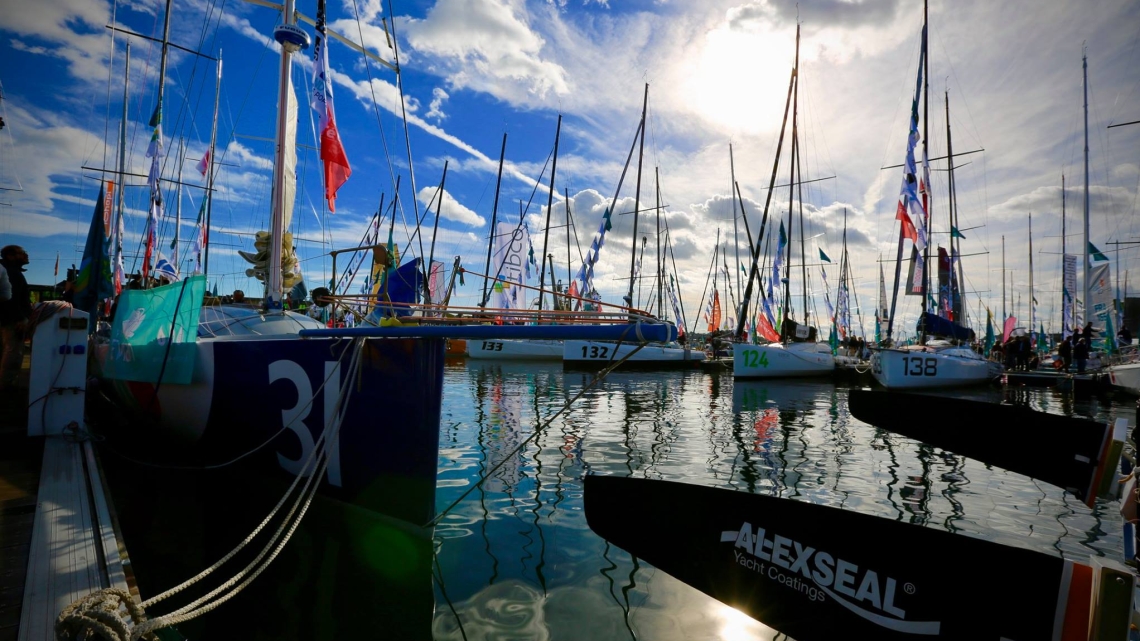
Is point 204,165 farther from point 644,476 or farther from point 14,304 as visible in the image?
point 644,476

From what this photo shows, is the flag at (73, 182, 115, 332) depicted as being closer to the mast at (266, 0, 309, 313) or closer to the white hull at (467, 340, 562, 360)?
the mast at (266, 0, 309, 313)

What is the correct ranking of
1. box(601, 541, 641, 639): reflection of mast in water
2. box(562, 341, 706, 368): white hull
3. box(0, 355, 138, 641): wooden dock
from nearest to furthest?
box(0, 355, 138, 641): wooden dock → box(601, 541, 641, 639): reflection of mast in water → box(562, 341, 706, 368): white hull

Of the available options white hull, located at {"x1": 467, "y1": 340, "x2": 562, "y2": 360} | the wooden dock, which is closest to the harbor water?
the wooden dock

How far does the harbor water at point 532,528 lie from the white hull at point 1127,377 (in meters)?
10.6

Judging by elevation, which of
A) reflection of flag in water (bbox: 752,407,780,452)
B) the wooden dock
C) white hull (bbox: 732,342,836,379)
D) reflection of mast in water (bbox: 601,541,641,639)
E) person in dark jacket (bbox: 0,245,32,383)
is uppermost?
person in dark jacket (bbox: 0,245,32,383)

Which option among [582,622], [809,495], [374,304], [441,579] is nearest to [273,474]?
[374,304]

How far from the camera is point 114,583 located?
2311 mm

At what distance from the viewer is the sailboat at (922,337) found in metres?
15.3

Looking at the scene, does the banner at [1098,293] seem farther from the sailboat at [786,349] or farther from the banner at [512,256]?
the banner at [512,256]

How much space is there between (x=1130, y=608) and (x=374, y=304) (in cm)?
412

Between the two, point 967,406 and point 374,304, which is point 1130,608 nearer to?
point 967,406

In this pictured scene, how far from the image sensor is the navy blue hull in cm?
391

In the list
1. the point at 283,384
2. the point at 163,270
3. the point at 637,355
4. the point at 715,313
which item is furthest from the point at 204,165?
the point at 715,313

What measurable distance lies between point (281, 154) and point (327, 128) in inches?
23.0
